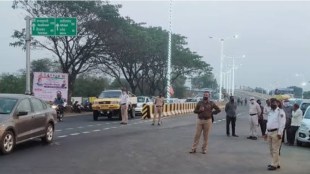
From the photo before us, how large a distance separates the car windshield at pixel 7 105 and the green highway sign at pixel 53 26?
19033 mm

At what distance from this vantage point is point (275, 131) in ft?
40.0

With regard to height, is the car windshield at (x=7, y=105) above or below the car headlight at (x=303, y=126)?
above

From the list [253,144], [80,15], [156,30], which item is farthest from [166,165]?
[156,30]

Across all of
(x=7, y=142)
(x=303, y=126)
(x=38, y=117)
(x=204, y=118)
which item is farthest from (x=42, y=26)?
(x=7, y=142)

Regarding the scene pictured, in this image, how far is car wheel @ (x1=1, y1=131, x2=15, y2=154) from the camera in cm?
1276

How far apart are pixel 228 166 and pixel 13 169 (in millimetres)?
4814

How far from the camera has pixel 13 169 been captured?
421 inches

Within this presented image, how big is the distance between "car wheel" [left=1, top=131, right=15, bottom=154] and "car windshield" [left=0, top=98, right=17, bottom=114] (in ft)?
2.21

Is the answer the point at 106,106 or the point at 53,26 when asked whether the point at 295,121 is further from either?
the point at 53,26

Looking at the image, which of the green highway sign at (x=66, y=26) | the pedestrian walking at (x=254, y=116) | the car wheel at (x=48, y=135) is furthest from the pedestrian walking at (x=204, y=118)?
the green highway sign at (x=66, y=26)

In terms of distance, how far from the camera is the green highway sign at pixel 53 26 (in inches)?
1281

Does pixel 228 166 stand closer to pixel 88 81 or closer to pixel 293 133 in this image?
pixel 293 133

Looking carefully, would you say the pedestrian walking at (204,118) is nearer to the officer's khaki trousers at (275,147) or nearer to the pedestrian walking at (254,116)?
Result: the officer's khaki trousers at (275,147)

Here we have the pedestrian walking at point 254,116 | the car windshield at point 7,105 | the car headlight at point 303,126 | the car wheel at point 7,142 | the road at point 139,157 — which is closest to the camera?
the road at point 139,157
